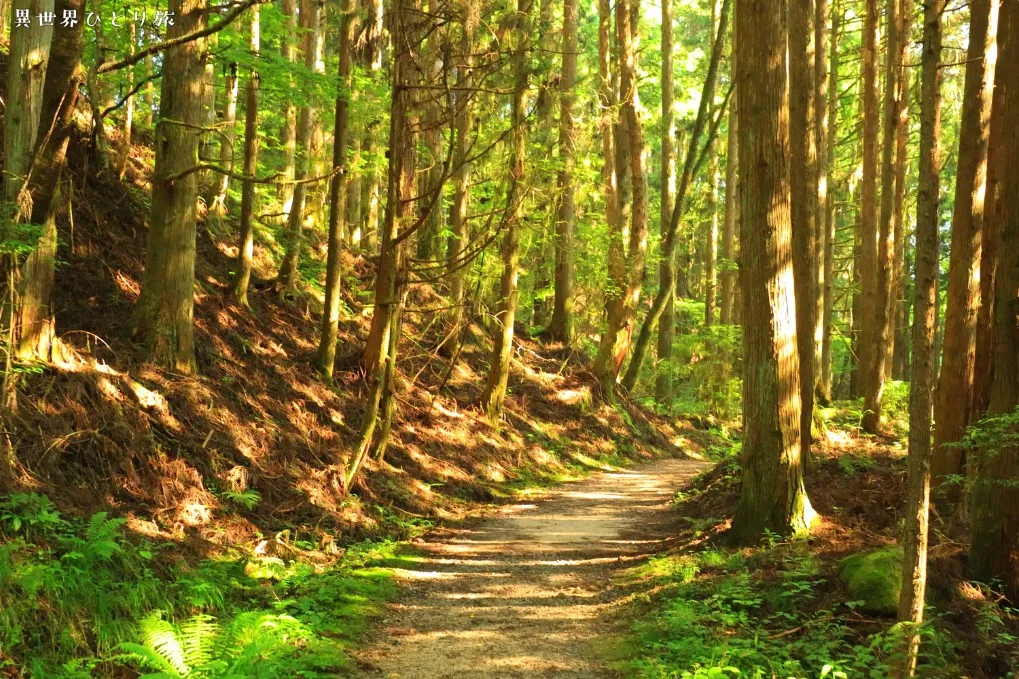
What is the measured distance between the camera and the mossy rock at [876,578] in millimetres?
6184

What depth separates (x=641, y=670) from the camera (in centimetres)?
559

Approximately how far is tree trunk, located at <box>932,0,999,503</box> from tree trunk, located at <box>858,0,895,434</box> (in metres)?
8.22

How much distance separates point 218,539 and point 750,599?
16.3 feet

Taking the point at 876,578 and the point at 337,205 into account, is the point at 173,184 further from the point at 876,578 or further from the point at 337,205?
the point at 876,578

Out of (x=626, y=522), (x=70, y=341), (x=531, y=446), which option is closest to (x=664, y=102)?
(x=531, y=446)

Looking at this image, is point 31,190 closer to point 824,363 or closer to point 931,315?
point 931,315

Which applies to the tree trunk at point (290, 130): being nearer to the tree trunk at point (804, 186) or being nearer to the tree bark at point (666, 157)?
the tree trunk at point (804, 186)

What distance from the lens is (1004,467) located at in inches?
265

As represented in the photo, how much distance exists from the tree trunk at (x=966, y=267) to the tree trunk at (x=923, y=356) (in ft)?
14.2

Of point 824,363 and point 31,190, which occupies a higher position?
point 31,190

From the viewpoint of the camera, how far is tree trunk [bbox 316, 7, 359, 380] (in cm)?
1112

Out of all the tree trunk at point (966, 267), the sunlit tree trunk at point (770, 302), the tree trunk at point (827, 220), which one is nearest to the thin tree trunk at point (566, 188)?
the tree trunk at point (827, 220)

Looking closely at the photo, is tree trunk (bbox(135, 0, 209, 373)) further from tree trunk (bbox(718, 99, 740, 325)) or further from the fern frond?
tree trunk (bbox(718, 99, 740, 325))

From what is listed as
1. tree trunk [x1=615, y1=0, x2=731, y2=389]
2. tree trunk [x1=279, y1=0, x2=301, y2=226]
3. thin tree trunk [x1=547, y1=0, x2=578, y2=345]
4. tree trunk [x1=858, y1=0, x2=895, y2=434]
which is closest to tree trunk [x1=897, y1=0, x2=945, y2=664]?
thin tree trunk [x1=547, y1=0, x2=578, y2=345]
